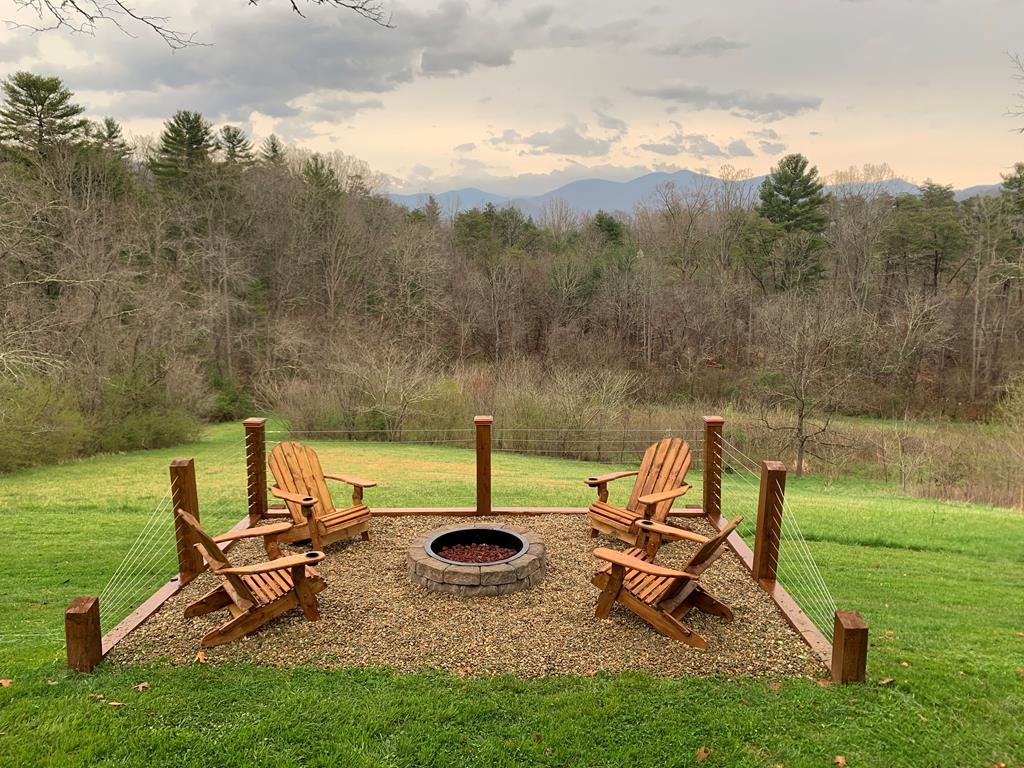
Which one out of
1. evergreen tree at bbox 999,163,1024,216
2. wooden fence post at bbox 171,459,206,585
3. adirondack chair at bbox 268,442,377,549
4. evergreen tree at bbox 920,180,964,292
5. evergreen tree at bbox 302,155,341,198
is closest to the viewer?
wooden fence post at bbox 171,459,206,585

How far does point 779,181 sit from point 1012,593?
3063cm

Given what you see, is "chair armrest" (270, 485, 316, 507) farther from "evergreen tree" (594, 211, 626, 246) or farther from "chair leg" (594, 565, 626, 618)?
"evergreen tree" (594, 211, 626, 246)

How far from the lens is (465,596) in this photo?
445cm

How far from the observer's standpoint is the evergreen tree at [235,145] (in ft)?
102

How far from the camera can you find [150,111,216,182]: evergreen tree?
27672 mm

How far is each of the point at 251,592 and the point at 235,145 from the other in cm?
3280

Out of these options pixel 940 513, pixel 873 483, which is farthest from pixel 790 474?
pixel 940 513

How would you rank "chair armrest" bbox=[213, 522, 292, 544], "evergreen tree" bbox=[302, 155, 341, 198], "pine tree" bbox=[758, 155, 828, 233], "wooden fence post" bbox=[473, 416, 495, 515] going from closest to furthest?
1. "chair armrest" bbox=[213, 522, 292, 544]
2. "wooden fence post" bbox=[473, 416, 495, 515]
3. "pine tree" bbox=[758, 155, 828, 233]
4. "evergreen tree" bbox=[302, 155, 341, 198]

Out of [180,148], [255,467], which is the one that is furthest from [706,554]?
[180,148]

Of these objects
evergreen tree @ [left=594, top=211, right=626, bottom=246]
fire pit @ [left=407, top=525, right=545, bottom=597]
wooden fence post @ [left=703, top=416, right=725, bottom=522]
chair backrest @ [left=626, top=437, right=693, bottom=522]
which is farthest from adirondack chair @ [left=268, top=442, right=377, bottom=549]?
evergreen tree @ [left=594, top=211, right=626, bottom=246]

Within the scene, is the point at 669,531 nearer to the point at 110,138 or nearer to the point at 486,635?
the point at 486,635

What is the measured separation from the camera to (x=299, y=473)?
579cm

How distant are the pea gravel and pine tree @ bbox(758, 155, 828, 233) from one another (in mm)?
31020

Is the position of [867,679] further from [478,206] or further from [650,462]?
[478,206]
